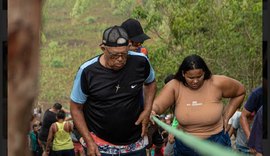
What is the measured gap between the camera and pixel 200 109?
534 centimetres

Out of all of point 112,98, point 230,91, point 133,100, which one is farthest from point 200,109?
point 112,98

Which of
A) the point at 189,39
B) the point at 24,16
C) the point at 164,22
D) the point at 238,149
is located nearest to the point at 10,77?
the point at 24,16

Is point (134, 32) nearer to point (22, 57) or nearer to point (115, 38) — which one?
point (115, 38)

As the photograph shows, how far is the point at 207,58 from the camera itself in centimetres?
1747

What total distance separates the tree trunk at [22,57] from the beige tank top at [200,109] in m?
4.59

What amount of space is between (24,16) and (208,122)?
4676 mm

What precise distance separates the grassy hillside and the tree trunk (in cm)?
3372

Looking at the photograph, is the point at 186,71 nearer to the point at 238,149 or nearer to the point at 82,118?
the point at 82,118

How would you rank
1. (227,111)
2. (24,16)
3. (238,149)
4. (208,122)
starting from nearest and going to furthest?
(24,16) → (208,122) → (227,111) → (238,149)

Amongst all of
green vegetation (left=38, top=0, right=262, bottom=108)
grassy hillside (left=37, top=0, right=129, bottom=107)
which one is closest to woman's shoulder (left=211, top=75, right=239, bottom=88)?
green vegetation (left=38, top=0, right=262, bottom=108)

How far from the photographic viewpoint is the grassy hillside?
37503 mm

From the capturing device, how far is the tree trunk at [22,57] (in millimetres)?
767

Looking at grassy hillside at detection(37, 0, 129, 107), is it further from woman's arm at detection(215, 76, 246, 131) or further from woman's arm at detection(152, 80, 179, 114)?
woman's arm at detection(152, 80, 179, 114)

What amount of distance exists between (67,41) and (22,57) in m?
42.7
